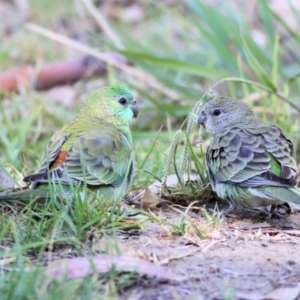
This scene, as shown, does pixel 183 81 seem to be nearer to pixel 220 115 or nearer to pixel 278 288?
pixel 220 115

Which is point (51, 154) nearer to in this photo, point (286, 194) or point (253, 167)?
point (253, 167)

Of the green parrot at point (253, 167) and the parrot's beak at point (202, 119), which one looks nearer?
the green parrot at point (253, 167)

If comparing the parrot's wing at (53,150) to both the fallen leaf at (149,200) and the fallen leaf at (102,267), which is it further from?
the fallen leaf at (102,267)

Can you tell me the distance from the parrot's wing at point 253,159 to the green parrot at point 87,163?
1.75ft

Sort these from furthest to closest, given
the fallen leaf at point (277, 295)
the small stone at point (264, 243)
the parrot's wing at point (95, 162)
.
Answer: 1. the parrot's wing at point (95, 162)
2. the small stone at point (264, 243)
3. the fallen leaf at point (277, 295)

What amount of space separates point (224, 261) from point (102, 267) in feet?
1.94

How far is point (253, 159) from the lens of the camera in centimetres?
389

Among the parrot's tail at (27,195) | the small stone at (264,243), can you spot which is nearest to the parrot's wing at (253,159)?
the small stone at (264,243)

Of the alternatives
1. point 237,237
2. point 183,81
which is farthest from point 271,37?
point 237,237

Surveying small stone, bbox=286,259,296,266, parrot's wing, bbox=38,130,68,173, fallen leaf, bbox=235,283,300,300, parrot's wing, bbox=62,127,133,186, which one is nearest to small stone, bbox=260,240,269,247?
small stone, bbox=286,259,296,266

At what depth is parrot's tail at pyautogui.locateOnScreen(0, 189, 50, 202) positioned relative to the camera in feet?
11.5

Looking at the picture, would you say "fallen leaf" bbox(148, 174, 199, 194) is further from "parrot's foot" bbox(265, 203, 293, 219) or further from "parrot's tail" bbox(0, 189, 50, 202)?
"parrot's tail" bbox(0, 189, 50, 202)

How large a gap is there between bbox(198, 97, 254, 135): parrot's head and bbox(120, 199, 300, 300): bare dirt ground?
3.05 ft

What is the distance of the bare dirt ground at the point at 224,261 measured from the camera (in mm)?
2725
